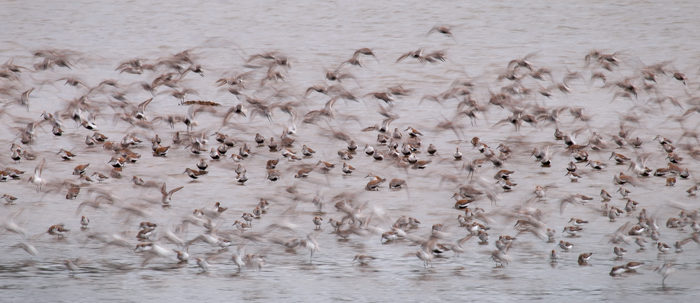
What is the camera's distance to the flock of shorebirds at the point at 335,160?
15.3m

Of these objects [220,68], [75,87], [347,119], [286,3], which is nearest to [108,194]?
[347,119]

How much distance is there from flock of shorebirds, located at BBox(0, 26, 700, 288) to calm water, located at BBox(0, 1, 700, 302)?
82 millimetres

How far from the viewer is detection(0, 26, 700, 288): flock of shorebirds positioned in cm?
1530

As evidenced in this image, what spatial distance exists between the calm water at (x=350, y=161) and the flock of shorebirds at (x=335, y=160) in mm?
82

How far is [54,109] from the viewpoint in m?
24.4

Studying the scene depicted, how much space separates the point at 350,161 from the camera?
786 inches

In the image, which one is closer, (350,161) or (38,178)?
(38,178)

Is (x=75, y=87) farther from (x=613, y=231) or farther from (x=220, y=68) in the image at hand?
(x=613, y=231)

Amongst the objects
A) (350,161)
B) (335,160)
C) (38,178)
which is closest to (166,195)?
(38,178)

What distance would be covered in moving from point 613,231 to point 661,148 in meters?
5.77

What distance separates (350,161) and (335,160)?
11.6 inches

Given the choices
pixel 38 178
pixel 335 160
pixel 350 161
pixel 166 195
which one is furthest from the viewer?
pixel 335 160

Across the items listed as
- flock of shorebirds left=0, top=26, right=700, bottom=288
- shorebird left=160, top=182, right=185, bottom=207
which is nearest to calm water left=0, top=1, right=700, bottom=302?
flock of shorebirds left=0, top=26, right=700, bottom=288

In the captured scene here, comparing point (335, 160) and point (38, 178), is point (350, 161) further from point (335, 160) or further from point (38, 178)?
point (38, 178)
